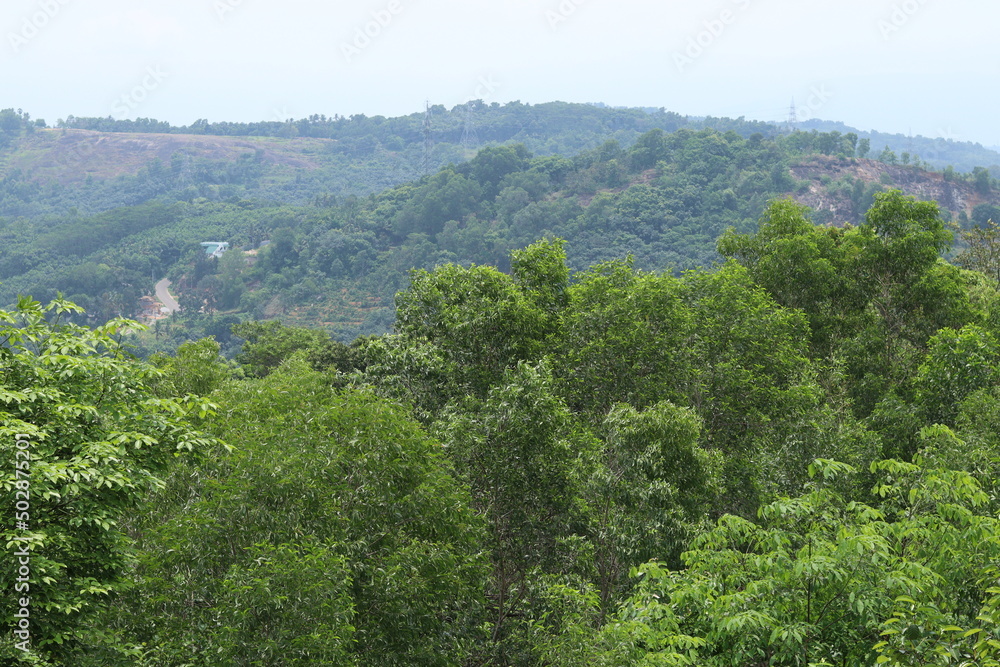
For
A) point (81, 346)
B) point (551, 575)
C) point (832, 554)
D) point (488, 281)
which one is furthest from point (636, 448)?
point (81, 346)

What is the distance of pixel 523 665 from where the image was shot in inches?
465

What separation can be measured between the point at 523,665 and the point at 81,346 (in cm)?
761

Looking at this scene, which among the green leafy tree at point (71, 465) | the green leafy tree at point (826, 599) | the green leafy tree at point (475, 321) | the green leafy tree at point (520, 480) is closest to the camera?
the green leafy tree at point (826, 599)

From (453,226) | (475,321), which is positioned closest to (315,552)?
(475,321)

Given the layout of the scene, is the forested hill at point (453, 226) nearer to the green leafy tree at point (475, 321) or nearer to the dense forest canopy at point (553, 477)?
the dense forest canopy at point (553, 477)

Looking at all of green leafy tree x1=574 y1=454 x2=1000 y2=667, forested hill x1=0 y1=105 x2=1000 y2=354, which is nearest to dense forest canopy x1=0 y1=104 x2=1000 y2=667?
green leafy tree x1=574 y1=454 x2=1000 y2=667

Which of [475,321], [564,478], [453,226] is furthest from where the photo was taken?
[453,226]

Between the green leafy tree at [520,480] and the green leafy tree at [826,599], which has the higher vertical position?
the green leafy tree at [826,599]

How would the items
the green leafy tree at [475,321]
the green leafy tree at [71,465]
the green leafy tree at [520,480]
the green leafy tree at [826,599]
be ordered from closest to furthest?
the green leafy tree at [826,599] → the green leafy tree at [71,465] → the green leafy tree at [520,480] → the green leafy tree at [475,321]

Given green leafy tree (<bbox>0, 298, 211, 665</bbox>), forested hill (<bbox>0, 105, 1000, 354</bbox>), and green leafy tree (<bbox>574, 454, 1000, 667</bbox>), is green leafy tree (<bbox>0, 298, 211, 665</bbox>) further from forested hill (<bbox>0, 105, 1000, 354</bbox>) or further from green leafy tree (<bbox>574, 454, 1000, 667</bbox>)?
forested hill (<bbox>0, 105, 1000, 354</bbox>)

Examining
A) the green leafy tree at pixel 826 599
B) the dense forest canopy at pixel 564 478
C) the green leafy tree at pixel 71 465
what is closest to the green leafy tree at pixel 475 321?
the dense forest canopy at pixel 564 478

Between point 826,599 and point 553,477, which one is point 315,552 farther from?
point 553,477

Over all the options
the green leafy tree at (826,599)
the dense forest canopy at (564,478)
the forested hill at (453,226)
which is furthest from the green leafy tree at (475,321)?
the forested hill at (453,226)

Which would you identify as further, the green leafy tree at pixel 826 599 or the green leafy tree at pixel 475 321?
the green leafy tree at pixel 475 321
